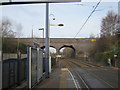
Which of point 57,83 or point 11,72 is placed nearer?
point 11,72

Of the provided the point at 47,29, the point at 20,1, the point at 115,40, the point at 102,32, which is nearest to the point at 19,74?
the point at 20,1

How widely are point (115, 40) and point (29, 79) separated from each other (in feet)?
113

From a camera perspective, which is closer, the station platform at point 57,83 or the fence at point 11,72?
the fence at point 11,72

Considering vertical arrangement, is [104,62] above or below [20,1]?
below

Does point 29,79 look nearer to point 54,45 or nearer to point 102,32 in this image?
point 102,32

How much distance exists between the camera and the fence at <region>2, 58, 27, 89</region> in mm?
9914

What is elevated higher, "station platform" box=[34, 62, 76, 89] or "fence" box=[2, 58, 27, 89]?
"fence" box=[2, 58, 27, 89]

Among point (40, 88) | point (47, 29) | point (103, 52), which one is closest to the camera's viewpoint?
point (40, 88)

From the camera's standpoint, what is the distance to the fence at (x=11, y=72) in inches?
390

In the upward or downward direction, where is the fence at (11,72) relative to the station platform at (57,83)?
upward

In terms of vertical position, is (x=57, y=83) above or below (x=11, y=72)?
below

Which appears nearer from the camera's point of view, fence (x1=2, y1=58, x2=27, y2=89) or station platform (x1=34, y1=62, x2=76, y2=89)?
fence (x1=2, y1=58, x2=27, y2=89)

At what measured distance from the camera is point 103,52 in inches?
2031

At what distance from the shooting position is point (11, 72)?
11.1 metres
